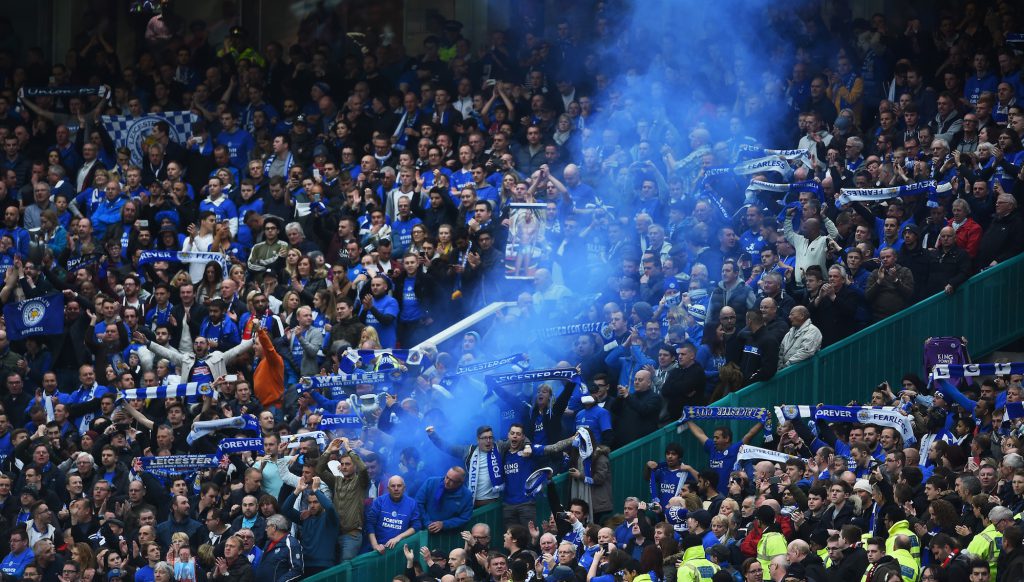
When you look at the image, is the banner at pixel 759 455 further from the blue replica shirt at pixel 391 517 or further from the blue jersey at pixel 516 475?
the blue replica shirt at pixel 391 517

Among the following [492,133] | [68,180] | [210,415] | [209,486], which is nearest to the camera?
[209,486]

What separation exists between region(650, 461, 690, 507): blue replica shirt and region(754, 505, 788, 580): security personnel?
6.98 feet

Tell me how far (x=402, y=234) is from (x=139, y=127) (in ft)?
18.6

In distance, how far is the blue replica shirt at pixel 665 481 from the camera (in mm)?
17547

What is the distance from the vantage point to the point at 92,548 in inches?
718

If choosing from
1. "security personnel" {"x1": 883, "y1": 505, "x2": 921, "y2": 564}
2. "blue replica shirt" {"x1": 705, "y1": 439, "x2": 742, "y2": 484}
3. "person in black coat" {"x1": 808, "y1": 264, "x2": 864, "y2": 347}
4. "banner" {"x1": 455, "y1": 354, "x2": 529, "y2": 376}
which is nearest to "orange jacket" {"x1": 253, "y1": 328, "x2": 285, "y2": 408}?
"banner" {"x1": 455, "y1": 354, "x2": 529, "y2": 376}

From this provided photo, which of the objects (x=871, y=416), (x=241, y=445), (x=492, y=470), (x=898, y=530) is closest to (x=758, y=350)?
(x=871, y=416)

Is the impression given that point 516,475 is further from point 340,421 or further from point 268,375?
point 268,375

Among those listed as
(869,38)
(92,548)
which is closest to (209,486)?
(92,548)

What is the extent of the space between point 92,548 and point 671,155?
7.52m

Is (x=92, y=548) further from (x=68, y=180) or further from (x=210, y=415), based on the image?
(x=68, y=180)

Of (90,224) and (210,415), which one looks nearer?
(210,415)

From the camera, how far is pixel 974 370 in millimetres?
17312

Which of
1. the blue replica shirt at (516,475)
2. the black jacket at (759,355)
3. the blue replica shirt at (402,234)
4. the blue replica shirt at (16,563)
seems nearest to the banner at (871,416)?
Result: the black jacket at (759,355)
